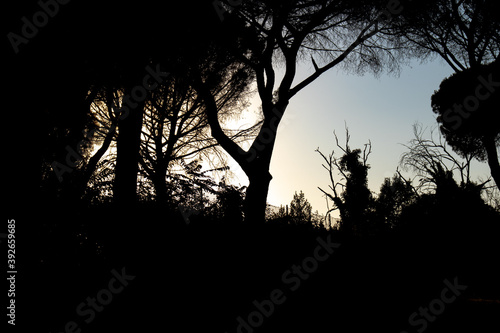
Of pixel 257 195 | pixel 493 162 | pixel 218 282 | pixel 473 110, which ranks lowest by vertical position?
pixel 218 282

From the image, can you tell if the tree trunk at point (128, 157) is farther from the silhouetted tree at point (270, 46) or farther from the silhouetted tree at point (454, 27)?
the silhouetted tree at point (454, 27)

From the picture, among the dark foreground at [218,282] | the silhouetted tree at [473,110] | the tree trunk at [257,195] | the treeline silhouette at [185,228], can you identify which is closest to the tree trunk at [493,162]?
the silhouetted tree at [473,110]

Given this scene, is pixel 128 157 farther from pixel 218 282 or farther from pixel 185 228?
pixel 218 282

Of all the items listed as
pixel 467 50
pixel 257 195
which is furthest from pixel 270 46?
pixel 467 50

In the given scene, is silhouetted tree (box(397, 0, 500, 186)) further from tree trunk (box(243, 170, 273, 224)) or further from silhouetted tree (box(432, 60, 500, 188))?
tree trunk (box(243, 170, 273, 224))

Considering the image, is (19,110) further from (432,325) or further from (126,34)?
(432,325)

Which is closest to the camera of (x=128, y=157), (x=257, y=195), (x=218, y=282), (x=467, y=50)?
(x=218, y=282)

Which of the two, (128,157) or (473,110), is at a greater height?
(473,110)

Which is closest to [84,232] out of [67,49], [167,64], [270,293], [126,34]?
[67,49]

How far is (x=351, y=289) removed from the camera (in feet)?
16.6

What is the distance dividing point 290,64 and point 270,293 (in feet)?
21.4

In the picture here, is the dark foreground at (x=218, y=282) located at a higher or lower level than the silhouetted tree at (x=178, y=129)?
lower

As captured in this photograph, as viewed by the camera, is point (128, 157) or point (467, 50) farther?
point (467, 50)

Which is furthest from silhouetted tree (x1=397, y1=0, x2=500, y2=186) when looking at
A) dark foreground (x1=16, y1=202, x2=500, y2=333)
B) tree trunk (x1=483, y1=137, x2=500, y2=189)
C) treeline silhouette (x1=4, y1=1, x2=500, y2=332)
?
dark foreground (x1=16, y1=202, x2=500, y2=333)
